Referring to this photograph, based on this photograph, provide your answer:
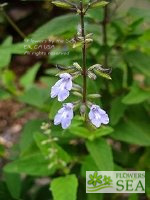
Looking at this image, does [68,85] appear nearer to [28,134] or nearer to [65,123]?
[65,123]

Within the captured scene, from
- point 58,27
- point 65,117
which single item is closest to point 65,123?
point 65,117

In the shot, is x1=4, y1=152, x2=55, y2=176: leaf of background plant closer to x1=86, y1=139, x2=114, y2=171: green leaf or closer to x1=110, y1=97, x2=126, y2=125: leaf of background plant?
x1=86, y1=139, x2=114, y2=171: green leaf

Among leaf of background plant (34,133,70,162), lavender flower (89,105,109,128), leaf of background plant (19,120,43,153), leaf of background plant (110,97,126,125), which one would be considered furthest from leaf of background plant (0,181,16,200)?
lavender flower (89,105,109,128)

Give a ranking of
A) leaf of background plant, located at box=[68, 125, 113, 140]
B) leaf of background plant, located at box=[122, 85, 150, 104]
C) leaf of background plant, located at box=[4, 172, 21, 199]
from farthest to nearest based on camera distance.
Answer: leaf of background plant, located at box=[4, 172, 21, 199] < leaf of background plant, located at box=[122, 85, 150, 104] < leaf of background plant, located at box=[68, 125, 113, 140]

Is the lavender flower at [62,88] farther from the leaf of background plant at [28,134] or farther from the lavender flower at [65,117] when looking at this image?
the leaf of background plant at [28,134]

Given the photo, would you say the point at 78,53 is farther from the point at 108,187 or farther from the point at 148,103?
the point at 108,187

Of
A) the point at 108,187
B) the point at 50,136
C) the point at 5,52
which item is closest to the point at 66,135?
the point at 50,136

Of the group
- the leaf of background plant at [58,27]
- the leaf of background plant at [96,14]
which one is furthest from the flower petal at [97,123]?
the leaf of background plant at [96,14]
